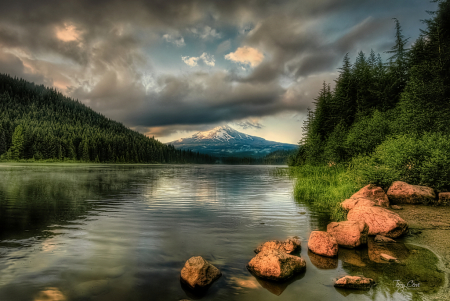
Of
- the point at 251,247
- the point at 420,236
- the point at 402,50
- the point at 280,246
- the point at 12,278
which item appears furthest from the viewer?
the point at 402,50

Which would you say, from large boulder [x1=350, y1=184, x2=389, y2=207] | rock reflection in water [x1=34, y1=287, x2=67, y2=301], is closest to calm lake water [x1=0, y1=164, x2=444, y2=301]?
rock reflection in water [x1=34, y1=287, x2=67, y2=301]

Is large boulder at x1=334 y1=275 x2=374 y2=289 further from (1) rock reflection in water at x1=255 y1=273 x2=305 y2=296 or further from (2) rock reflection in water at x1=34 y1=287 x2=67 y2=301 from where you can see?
(2) rock reflection in water at x1=34 y1=287 x2=67 y2=301

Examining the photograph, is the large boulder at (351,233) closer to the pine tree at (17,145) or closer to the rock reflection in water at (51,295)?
the rock reflection in water at (51,295)

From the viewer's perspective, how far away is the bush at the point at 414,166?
19.7 meters

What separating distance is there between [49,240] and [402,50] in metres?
74.6

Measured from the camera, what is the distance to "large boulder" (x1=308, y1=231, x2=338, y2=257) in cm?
969

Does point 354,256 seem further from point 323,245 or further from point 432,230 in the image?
Answer: point 432,230

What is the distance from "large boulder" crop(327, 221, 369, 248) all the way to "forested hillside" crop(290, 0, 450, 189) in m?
13.7

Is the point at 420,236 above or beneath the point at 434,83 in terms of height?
beneath

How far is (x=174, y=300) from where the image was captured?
679cm

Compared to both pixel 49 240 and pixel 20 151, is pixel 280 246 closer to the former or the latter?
pixel 49 240

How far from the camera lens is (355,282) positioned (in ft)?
23.7

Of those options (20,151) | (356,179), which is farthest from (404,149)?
(20,151)

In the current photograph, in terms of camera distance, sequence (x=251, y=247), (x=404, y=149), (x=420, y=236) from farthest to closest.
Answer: (x=404, y=149) < (x=420, y=236) < (x=251, y=247)
